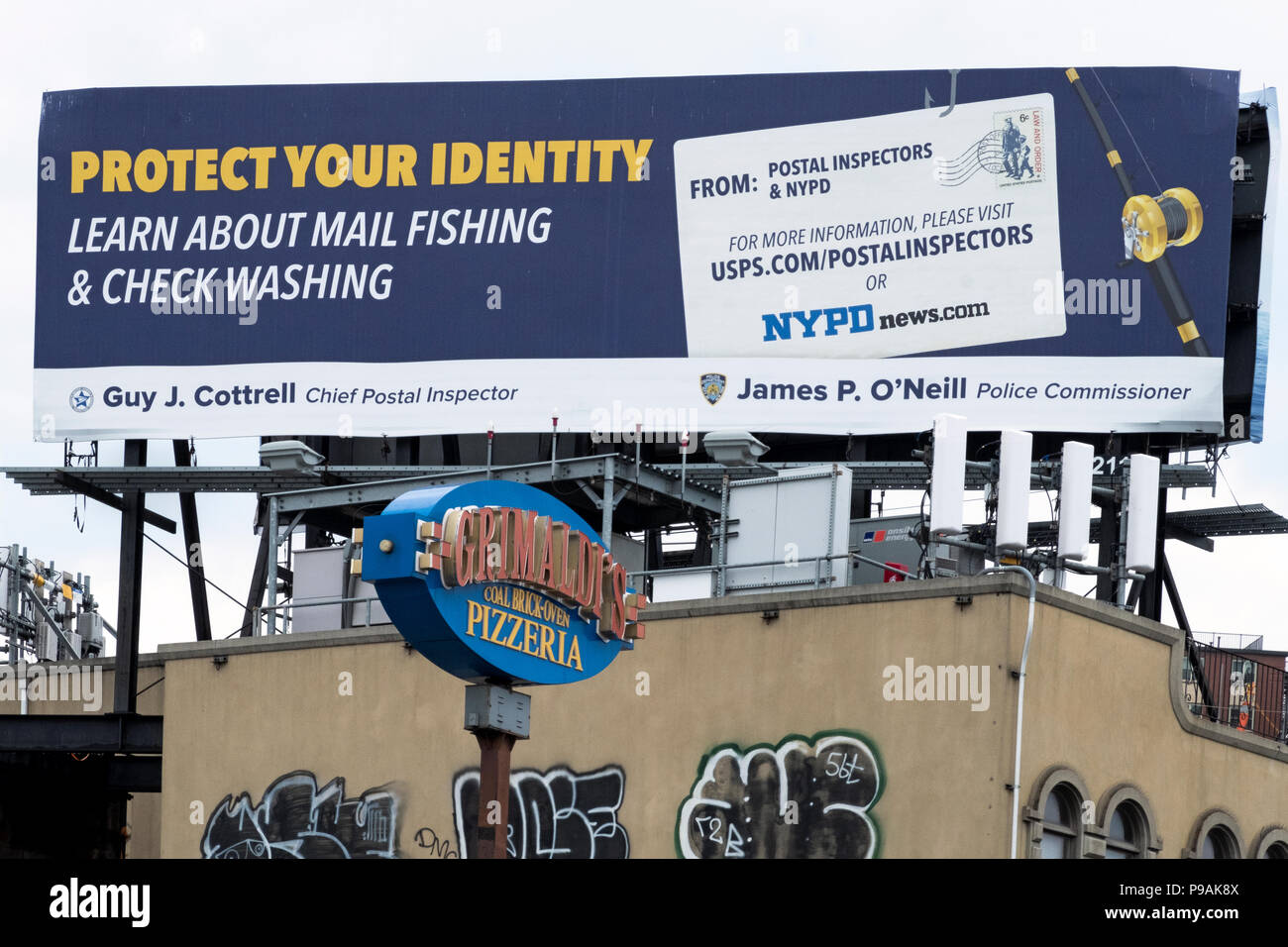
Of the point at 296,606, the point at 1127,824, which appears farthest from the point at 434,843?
the point at 1127,824

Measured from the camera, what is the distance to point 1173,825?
29172mm

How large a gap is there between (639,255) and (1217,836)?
1409 centimetres

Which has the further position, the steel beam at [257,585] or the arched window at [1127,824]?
the steel beam at [257,585]

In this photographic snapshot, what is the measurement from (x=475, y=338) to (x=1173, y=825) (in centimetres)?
1490

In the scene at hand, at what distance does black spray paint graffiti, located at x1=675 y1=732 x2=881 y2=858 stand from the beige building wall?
0.13 feet

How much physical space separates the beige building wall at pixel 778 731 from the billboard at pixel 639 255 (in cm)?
566

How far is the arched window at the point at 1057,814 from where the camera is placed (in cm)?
2667

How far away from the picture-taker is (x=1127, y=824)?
28703 mm

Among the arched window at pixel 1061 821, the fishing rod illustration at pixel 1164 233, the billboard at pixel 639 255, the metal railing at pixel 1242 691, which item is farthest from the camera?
the billboard at pixel 639 255

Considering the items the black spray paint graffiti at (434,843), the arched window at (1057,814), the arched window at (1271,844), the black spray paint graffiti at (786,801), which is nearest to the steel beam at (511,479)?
the black spray paint graffiti at (434,843)

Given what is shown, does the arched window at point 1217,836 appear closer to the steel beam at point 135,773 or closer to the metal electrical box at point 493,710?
the metal electrical box at point 493,710

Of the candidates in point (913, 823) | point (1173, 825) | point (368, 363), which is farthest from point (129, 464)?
point (1173, 825)

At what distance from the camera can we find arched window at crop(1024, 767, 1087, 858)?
26.7 meters
